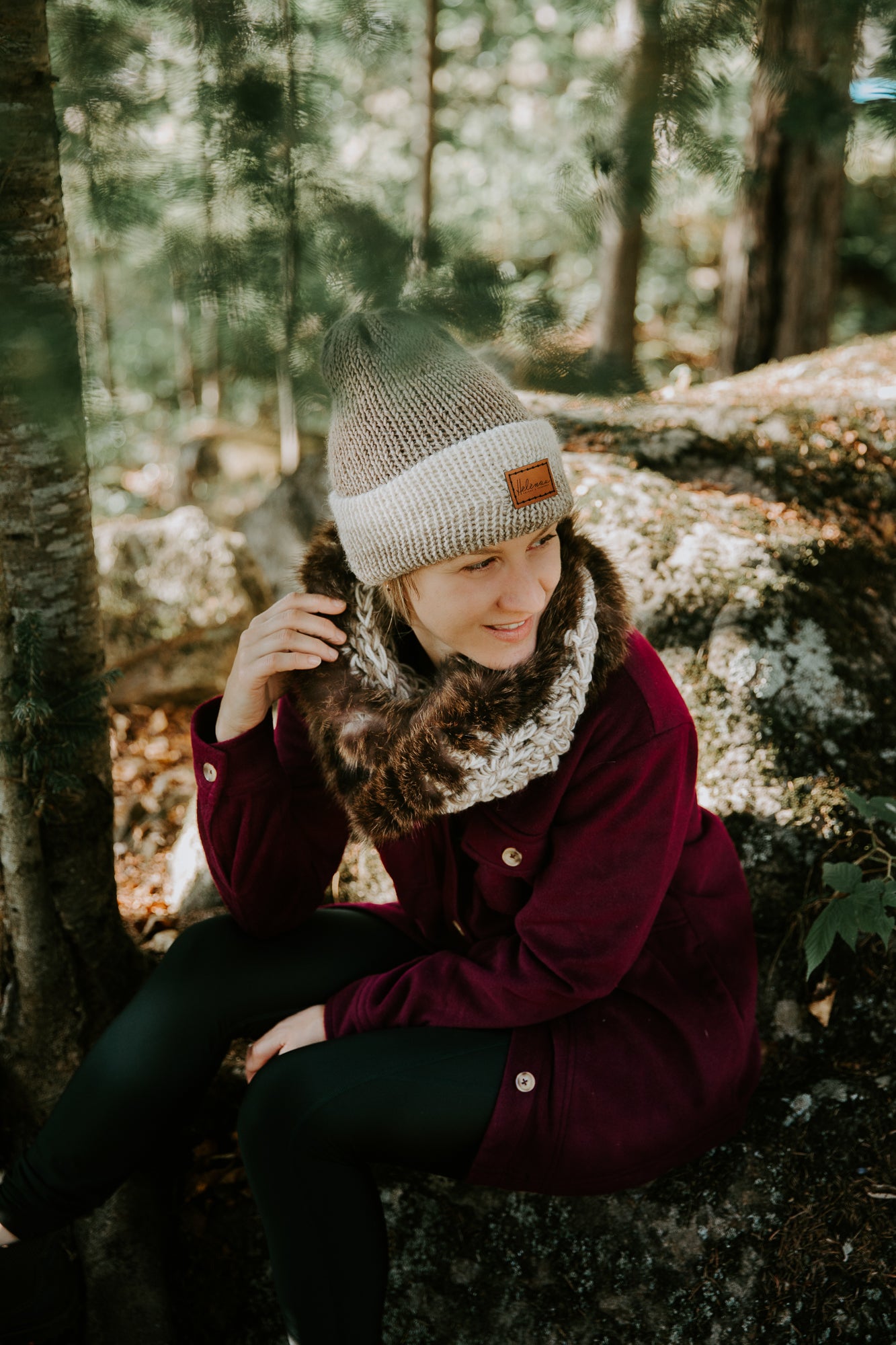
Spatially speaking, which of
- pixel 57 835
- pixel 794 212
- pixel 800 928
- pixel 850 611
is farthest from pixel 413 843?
pixel 794 212

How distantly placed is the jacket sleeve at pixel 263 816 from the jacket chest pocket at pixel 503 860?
407mm

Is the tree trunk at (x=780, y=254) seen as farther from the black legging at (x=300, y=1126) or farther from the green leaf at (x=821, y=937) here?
the black legging at (x=300, y=1126)

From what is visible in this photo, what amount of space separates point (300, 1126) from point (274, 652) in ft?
2.80

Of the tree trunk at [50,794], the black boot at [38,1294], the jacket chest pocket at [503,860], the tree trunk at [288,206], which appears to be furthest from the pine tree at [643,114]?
the black boot at [38,1294]

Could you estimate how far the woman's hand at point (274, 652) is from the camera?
1.83 meters

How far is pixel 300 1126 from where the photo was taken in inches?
65.2

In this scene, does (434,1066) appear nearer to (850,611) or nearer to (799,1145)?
(799,1145)

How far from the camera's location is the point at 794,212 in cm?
512

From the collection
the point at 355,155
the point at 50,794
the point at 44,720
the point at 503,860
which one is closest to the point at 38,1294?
the point at 50,794

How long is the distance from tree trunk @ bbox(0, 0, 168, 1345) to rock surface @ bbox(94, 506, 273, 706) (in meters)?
1.86

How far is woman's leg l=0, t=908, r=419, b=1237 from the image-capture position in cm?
179

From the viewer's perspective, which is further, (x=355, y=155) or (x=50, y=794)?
(x=50, y=794)

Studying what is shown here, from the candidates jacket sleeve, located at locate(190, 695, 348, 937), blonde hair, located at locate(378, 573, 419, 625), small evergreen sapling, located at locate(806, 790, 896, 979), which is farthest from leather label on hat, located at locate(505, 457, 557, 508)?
small evergreen sapling, located at locate(806, 790, 896, 979)

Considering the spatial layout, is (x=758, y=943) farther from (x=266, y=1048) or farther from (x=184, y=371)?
(x=184, y=371)
